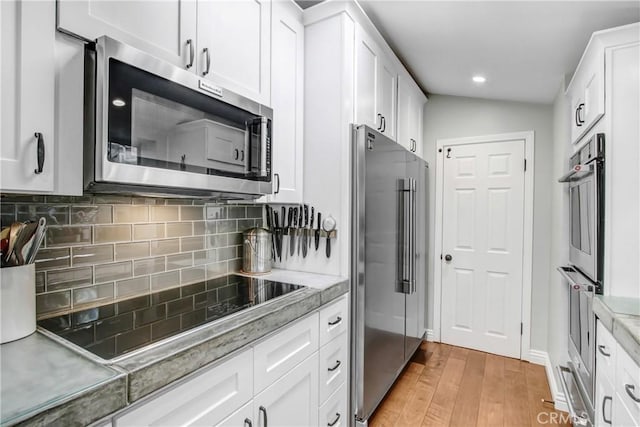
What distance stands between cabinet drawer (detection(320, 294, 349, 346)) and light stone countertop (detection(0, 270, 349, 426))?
0.42 metres

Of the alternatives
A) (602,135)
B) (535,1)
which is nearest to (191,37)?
(535,1)

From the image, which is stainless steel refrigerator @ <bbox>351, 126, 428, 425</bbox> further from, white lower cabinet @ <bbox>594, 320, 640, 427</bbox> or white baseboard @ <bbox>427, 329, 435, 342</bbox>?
white lower cabinet @ <bbox>594, 320, 640, 427</bbox>

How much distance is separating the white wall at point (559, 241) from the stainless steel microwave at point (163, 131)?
7.06ft

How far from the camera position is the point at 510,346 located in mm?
3092

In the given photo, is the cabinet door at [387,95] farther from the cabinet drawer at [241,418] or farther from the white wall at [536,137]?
the cabinet drawer at [241,418]

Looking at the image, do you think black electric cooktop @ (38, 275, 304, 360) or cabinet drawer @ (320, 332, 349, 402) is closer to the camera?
black electric cooktop @ (38, 275, 304, 360)

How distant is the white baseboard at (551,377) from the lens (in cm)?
228

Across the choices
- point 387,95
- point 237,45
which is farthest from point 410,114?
point 237,45

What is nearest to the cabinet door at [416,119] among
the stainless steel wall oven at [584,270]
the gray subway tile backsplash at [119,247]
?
the stainless steel wall oven at [584,270]

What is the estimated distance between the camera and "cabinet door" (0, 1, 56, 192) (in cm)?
84

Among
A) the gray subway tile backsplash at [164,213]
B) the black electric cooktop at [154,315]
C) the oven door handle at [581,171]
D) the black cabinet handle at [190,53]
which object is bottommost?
the black electric cooktop at [154,315]

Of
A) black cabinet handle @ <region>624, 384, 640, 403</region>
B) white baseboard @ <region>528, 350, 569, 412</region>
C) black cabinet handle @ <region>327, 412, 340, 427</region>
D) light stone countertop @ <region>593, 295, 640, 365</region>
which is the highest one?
light stone countertop @ <region>593, 295, 640, 365</region>

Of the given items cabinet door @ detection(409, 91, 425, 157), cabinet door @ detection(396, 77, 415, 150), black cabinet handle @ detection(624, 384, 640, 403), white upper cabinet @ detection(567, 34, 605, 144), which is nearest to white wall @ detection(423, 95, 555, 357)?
cabinet door @ detection(409, 91, 425, 157)

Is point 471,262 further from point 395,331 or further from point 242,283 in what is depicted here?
point 242,283
